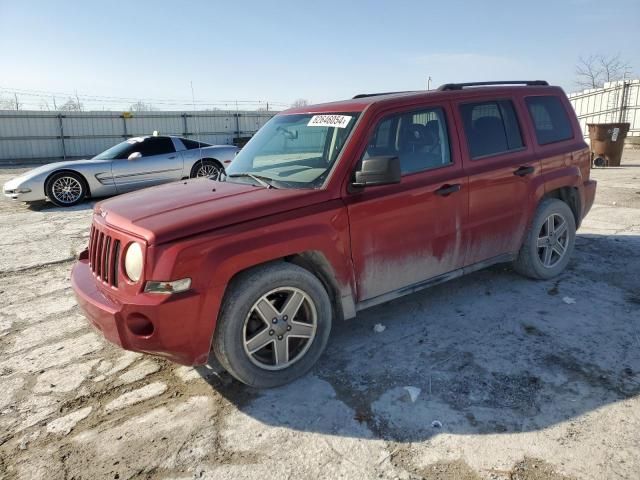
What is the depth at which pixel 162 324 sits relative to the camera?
270cm

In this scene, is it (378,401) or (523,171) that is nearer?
(378,401)

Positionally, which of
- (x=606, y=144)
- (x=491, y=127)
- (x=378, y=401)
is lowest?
(x=378, y=401)

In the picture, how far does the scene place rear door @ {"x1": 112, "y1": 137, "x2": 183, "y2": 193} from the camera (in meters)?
10.3

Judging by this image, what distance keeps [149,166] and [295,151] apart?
7532 millimetres

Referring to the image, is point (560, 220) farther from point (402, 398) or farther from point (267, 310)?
point (267, 310)

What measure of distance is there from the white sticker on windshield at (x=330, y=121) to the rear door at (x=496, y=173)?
1.02 metres

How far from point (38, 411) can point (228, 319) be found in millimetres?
Result: 1377

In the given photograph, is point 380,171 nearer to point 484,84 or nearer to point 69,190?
point 484,84

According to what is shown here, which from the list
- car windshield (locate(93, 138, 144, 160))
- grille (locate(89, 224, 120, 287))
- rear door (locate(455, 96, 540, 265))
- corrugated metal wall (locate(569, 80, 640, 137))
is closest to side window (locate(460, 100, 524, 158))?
rear door (locate(455, 96, 540, 265))

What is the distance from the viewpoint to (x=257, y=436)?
8.86ft

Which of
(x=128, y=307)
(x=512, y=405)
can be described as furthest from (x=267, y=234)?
(x=512, y=405)

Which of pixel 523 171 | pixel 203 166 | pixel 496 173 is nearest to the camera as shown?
pixel 496 173

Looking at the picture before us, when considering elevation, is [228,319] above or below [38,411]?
above

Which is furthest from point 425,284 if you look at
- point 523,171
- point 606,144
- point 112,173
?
point 606,144
